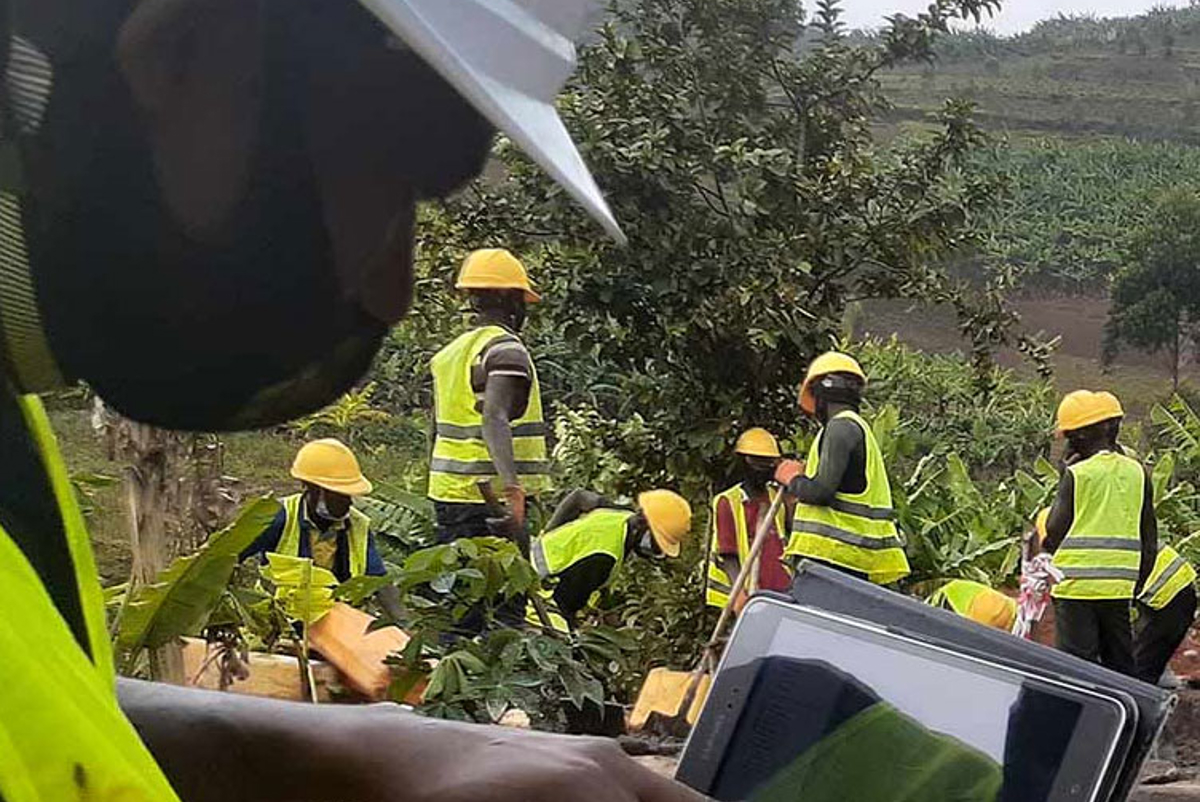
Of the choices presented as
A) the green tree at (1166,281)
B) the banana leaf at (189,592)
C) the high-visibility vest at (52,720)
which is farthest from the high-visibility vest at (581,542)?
the green tree at (1166,281)

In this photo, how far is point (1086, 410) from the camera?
608 cm

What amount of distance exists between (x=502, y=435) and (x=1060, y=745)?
4097mm

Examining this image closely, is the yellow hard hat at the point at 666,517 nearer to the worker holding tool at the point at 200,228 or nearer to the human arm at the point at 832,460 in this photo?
the human arm at the point at 832,460

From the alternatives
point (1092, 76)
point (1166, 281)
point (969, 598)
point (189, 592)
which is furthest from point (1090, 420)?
point (1092, 76)

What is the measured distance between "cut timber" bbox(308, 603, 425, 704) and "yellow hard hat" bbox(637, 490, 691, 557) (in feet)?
8.57

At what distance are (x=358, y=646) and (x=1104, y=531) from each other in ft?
11.3

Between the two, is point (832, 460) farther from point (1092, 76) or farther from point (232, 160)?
point (1092, 76)

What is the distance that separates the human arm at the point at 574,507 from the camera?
6.16m

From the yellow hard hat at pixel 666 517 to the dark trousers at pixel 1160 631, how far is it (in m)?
1.91

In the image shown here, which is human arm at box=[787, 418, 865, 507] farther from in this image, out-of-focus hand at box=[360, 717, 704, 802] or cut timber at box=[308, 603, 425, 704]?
out-of-focus hand at box=[360, 717, 704, 802]


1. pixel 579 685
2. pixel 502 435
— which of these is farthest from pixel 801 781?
pixel 502 435

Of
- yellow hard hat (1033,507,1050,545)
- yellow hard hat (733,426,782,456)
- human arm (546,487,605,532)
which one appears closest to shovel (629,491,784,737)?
yellow hard hat (733,426,782,456)

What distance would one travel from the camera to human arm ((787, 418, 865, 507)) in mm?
5707

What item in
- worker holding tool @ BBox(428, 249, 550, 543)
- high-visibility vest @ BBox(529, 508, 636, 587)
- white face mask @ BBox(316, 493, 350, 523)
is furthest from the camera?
high-visibility vest @ BBox(529, 508, 636, 587)
